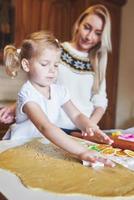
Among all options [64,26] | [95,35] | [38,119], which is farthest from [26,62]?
[64,26]

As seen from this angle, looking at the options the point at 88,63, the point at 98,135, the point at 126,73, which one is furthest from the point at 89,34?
the point at 126,73

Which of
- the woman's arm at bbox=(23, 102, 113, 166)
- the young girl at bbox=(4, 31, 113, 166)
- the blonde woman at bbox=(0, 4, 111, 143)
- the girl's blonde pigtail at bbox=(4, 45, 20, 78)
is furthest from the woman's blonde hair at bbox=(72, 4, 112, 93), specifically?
the woman's arm at bbox=(23, 102, 113, 166)

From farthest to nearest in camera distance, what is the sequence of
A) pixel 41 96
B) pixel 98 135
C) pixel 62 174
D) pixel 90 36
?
pixel 90 36 < pixel 41 96 < pixel 98 135 < pixel 62 174

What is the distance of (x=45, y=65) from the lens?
1021 mm

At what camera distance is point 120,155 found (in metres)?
0.89

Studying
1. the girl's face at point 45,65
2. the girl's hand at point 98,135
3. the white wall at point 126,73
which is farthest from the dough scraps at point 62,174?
the white wall at point 126,73

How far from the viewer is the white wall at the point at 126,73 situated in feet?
9.43

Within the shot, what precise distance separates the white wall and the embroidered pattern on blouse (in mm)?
1483

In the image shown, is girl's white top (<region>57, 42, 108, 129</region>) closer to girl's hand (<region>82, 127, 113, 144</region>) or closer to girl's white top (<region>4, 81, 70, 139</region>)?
girl's white top (<region>4, 81, 70, 139</region>)

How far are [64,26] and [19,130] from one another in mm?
1889

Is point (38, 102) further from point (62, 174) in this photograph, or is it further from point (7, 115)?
point (62, 174)

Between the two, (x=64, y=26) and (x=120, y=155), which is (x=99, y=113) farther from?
(x=64, y=26)

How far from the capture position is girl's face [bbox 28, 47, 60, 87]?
102 cm

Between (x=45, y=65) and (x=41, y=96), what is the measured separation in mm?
110
